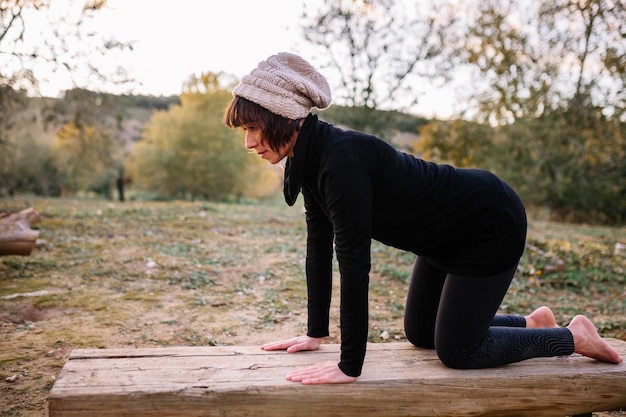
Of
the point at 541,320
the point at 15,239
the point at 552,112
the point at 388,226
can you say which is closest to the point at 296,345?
the point at 388,226

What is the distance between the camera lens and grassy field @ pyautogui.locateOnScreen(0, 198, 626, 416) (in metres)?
3.79

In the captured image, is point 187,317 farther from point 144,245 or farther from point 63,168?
point 63,168

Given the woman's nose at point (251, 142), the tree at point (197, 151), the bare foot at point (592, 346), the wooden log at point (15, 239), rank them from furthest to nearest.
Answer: the tree at point (197, 151)
the wooden log at point (15, 239)
the bare foot at point (592, 346)
the woman's nose at point (251, 142)

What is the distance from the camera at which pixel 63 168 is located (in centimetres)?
2292

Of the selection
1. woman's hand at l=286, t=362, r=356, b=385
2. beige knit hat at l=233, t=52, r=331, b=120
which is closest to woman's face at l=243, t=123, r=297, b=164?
beige knit hat at l=233, t=52, r=331, b=120

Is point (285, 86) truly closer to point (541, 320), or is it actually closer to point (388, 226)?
point (388, 226)

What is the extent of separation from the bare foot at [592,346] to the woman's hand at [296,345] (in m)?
1.43

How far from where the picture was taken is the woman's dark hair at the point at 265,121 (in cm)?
224

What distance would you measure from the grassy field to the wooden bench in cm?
92

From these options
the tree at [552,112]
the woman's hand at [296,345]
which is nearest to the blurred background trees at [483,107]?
the tree at [552,112]

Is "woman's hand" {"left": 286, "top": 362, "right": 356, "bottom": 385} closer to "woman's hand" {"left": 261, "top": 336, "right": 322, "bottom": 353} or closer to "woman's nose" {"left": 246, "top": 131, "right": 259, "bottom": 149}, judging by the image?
"woman's hand" {"left": 261, "top": 336, "right": 322, "bottom": 353}

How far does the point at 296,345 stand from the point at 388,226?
85cm

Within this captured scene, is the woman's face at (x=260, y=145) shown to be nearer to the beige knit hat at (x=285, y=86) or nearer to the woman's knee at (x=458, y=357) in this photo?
the beige knit hat at (x=285, y=86)

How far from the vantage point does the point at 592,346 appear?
2645 millimetres
